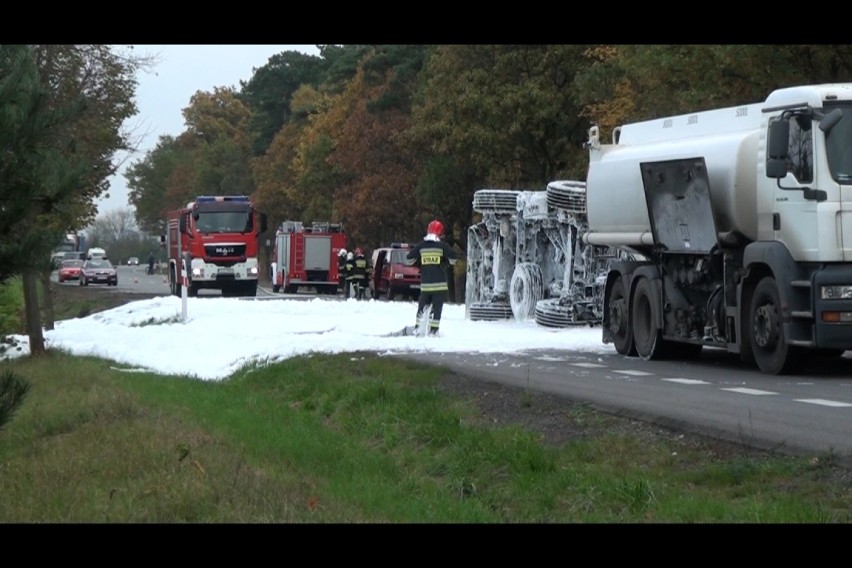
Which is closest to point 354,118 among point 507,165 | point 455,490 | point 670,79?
point 507,165

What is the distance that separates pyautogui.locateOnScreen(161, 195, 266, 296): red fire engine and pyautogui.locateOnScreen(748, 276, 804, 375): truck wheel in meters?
34.3

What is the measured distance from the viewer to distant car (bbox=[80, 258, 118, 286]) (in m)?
84.7

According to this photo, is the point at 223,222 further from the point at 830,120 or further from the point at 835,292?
the point at 835,292

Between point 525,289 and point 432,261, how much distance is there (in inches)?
214

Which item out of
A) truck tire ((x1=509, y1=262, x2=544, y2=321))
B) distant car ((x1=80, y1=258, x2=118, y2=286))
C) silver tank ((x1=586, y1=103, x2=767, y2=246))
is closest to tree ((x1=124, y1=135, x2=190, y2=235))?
distant car ((x1=80, y1=258, x2=118, y2=286))

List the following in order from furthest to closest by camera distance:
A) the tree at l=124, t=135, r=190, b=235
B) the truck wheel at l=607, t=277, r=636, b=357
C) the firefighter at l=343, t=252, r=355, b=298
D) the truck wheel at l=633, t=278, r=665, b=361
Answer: the tree at l=124, t=135, r=190, b=235 → the firefighter at l=343, t=252, r=355, b=298 → the truck wheel at l=607, t=277, r=636, b=357 → the truck wheel at l=633, t=278, r=665, b=361

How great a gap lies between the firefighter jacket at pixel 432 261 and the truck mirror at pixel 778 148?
7.57 meters

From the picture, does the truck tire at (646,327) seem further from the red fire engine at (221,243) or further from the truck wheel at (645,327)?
the red fire engine at (221,243)

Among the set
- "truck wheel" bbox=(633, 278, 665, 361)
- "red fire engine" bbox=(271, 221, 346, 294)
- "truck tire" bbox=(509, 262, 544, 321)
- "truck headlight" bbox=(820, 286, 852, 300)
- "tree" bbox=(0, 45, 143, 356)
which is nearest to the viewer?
"tree" bbox=(0, 45, 143, 356)

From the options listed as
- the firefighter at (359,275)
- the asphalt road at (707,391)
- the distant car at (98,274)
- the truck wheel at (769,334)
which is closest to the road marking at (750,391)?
the asphalt road at (707,391)

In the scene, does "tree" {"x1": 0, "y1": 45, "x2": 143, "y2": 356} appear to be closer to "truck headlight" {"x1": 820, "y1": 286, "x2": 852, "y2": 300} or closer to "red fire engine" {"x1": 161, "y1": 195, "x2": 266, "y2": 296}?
"truck headlight" {"x1": 820, "y1": 286, "x2": 852, "y2": 300}

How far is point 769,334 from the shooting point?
18.5m
